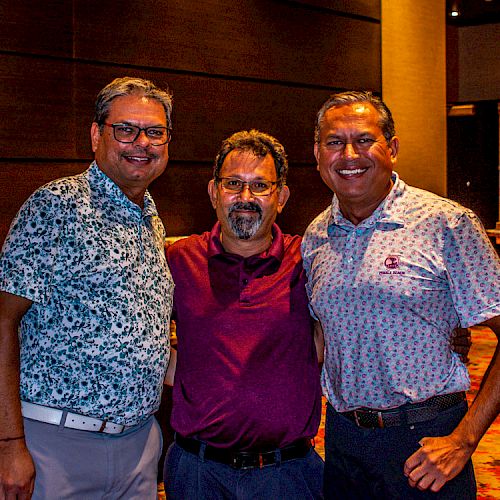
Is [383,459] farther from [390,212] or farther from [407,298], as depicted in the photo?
[390,212]

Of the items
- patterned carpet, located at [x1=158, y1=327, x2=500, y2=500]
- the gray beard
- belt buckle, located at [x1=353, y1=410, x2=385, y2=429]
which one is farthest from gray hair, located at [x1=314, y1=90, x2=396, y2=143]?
patterned carpet, located at [x1=158, y1=327, x2=500, y2=500]

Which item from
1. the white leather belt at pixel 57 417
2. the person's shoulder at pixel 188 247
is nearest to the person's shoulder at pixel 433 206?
the person's shoulder at pixel 188 247

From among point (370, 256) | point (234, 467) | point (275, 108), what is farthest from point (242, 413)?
point (275, 108)

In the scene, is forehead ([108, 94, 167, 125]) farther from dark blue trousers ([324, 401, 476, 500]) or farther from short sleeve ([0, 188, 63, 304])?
dark blue trousers ([324, 401, 476, 500])

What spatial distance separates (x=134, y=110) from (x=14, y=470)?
1017 millimetres

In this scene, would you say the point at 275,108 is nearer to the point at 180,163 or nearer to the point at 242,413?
the point at 180,163

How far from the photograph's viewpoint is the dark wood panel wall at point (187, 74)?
10.9 ft

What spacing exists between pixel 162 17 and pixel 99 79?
0.51m

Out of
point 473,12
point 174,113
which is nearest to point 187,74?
point 174,113

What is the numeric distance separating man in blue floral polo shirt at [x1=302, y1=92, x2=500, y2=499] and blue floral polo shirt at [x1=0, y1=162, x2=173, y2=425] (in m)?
0.52

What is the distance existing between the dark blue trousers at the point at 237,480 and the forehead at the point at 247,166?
32.2 inches

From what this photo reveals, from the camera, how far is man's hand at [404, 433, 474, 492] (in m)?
1.89

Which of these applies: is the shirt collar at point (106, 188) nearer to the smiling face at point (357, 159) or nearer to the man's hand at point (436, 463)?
the smiling face at point (357, 159)

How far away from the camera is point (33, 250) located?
1926mm
